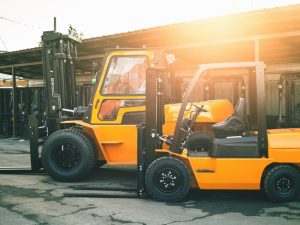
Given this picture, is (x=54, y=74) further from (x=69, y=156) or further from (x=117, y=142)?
(x=117, y=142)

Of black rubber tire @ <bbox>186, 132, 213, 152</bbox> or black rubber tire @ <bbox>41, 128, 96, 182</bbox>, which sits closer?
black rubber tire @ <bbox>41, 128, 96, 182</bbox>

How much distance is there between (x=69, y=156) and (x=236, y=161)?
10.0ft

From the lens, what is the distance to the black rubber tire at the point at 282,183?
5.36 metres

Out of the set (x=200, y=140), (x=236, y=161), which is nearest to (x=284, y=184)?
(x=236, y=161)

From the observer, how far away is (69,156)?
689 centimetres

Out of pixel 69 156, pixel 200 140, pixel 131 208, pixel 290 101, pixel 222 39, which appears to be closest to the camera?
pixel 131 208

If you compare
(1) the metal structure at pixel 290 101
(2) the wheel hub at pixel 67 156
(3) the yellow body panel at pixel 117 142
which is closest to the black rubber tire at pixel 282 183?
(3) the yellow body panel at pixel 117 142

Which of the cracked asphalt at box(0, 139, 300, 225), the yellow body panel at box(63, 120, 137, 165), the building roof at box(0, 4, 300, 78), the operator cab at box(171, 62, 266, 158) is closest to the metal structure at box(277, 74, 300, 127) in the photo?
the building roof at box(0, 4, 300, 78)

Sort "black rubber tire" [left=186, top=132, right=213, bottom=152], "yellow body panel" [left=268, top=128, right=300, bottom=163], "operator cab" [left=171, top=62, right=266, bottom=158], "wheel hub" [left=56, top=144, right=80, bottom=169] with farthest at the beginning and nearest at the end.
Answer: "black rubber tire" [left=186, top=132, right=213, bottom=152]
"wheel hub" [left=56, top=144, right=80, bottom=169]
"operator cab" [left=171, top=62, right=266, bottom=158]
"yellow body panel" [left=268, top=128, right=300, bottom=163]

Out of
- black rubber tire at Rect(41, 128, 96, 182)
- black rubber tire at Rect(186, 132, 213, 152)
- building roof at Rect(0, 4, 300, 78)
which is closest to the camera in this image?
black rubber tire at Rect(41, 128, 96, 182)

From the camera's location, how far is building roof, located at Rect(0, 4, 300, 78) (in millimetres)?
8742

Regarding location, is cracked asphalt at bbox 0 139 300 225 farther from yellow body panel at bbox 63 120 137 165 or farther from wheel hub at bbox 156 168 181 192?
yellow body panel at bbox 63 120 137 165

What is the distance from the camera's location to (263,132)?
17.6 ft

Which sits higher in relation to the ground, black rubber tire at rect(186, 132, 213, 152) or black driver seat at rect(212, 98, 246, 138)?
black driver seat at rect(212, 98, 246, 138)
